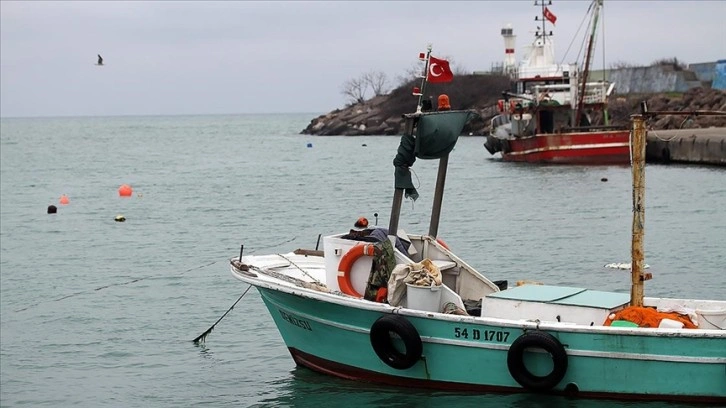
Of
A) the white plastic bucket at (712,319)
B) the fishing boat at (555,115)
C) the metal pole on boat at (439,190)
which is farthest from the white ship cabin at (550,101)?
the white plastic bucket at (712,319)

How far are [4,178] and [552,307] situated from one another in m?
54.6

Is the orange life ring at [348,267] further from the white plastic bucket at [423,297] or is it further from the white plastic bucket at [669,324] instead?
the white plastic bucket at [669,324]

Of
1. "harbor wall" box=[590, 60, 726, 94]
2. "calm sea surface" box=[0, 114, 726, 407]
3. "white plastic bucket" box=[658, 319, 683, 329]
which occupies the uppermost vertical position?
"harbor wall" box=[590, 60, 726, 94]

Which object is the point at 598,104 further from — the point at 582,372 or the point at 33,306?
the point at 582,372

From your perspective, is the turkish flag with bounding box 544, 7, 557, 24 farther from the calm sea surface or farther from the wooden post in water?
the wooden post in water

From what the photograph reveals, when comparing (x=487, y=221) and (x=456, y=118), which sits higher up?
(x=456, y=118)

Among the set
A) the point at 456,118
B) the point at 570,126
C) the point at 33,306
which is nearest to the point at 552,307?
the point at 456,118

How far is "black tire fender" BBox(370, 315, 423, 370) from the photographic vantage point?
43.2 ft

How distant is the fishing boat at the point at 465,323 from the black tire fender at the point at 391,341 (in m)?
0.02

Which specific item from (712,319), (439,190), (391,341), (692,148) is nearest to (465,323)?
(391,341)

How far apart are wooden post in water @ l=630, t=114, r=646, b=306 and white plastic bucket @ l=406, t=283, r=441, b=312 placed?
2.38 meters

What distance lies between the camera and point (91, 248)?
30.8 metres

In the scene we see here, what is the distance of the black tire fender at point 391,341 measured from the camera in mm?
13164

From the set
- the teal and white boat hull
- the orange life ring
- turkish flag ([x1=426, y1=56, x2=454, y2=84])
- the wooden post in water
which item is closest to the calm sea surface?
the teal and white boat hull
